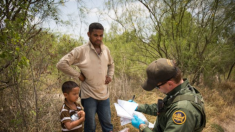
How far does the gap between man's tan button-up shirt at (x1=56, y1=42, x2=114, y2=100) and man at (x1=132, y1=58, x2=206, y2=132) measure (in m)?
0.90

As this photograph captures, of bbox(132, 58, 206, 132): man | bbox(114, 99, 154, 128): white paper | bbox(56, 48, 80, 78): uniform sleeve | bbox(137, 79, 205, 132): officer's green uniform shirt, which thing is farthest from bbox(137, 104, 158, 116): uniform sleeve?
bbox(56, 48, 80, 78): uniform sleeve

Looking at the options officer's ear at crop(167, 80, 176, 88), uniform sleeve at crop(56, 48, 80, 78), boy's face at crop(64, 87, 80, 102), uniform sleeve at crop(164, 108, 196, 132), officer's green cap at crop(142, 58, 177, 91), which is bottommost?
uniform sleeve at crop(164, 108, 196, 132)

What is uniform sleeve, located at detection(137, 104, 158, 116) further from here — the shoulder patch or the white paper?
the shoulder patch

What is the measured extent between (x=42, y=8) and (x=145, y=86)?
2.30m

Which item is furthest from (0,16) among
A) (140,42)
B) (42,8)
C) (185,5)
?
(185,5)

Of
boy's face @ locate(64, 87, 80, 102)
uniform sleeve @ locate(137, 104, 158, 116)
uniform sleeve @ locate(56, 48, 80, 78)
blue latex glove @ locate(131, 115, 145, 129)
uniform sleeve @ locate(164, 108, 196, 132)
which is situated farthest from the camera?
uniform sleeve @ locate(56, 48, 80, 78)

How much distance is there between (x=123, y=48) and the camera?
6445 mm

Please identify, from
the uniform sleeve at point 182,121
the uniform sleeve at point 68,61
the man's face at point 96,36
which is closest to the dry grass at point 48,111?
the uniform sleeve at point 68,61

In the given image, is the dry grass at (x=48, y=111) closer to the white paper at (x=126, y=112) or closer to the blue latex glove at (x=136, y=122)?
the white paper at (x=126, y=112)

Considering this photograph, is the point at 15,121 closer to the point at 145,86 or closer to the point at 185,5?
the point at 145,86

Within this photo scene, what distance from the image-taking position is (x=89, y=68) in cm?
217

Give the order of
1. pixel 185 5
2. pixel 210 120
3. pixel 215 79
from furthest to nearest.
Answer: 1. pixel 215 79
2. pixel 185 5
3. pixel 210 120

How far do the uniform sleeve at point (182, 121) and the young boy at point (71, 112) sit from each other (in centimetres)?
110

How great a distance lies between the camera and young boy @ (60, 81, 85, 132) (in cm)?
185
